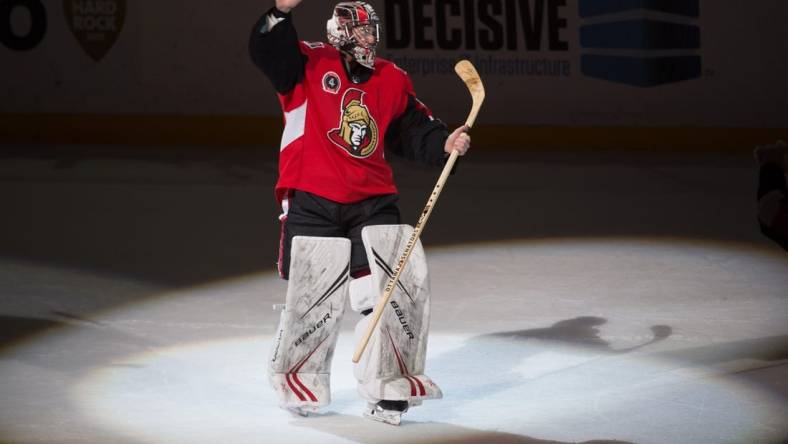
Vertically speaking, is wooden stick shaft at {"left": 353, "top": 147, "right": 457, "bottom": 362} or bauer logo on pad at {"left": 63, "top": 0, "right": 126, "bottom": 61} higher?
bauer logo on pad at {"left": 63, "top": 0, "right": 126, "bottom": 61}

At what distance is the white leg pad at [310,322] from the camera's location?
193 inches

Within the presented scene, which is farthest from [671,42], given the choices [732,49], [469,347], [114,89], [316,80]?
[316,80]

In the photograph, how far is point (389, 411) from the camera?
496cm

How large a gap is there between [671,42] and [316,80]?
675 centimetres

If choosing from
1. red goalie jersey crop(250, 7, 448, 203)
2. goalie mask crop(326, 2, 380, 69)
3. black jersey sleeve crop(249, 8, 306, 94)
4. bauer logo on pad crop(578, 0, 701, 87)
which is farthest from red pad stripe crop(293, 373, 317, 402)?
bauer logo on pad crop(578, 0, 701, 87)

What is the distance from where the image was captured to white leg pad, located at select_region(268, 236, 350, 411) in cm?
490

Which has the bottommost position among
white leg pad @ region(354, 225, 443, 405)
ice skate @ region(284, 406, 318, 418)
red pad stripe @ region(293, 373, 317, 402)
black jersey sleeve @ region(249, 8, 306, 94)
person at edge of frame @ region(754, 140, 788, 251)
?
ice skate @ region(284, 406, 318, 418)

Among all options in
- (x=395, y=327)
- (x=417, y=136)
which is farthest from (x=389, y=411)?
(x=417, y=136)

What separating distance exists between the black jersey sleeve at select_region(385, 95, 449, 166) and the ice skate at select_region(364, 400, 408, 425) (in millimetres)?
871

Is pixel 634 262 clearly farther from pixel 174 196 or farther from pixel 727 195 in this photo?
pixel 174 196

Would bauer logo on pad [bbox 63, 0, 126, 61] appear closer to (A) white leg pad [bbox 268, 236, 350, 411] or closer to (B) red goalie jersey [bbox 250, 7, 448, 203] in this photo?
(B) red goalie jersey [bbox 250, 7, 448, 203]

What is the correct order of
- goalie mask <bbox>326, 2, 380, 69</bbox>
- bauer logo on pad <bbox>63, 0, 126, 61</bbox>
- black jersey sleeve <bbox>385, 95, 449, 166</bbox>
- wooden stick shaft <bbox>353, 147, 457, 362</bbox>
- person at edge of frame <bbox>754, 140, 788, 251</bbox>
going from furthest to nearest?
bauer logo on pad <bbox>63, 0, 126, 61</bbox> < person at edge of frame <bbox>754, 140, 788, 251</bbox> < black jersey sleeve <bbox>385, 95, 449, 166</bbox> < goalie mask <bbox>326, 2, 380, 69</bbox> < wooden stick shaft <bbox>353, 147, 457, 362</bbox>

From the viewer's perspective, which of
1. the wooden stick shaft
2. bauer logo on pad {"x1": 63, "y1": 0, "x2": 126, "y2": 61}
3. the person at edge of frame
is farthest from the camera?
bauer logo on pad {"x1": 63, "y1": 0, "x2": 126, "y2": 61}

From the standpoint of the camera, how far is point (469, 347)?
20.0ft
